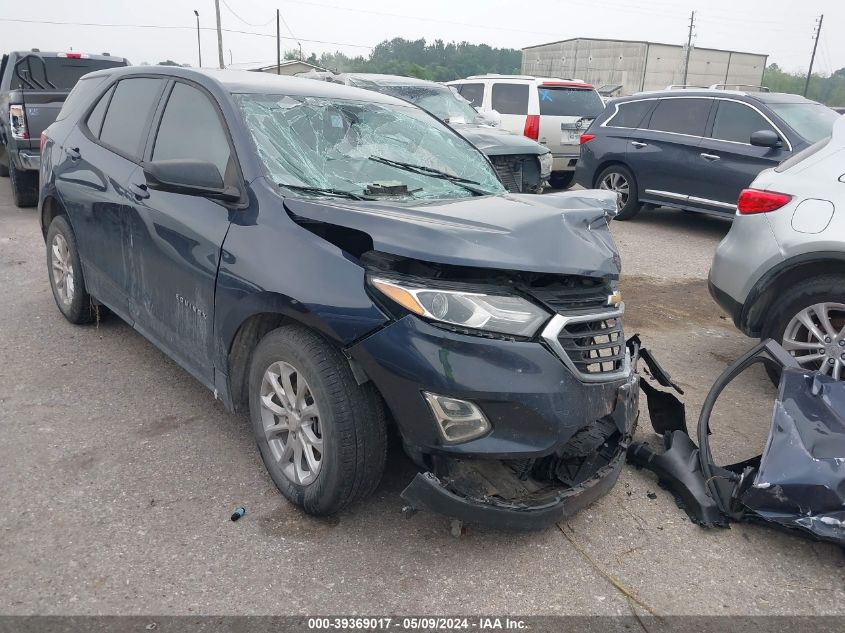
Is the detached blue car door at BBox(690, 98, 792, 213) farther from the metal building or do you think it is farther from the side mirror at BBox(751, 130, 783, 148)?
the metal building

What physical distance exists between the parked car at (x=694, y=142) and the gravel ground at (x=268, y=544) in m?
5.36

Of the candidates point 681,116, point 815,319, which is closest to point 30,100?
point 681,116

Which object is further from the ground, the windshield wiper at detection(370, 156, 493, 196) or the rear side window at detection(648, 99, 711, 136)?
the rear side window at detection(648, 99, 711, 136)

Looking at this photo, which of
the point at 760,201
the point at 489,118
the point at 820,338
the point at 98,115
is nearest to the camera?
the point at 820,338

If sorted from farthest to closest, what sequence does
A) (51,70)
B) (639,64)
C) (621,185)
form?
(639,64), (51,70), (621,185)

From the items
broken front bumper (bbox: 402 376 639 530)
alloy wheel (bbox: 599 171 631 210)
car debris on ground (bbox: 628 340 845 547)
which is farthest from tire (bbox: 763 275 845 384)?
alloy wheel (bbox: 599 171 631 210)

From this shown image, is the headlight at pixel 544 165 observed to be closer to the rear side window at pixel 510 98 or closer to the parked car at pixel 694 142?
the parked car at pixel 694 142

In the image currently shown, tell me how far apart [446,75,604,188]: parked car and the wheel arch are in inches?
312

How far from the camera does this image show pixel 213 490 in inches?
120

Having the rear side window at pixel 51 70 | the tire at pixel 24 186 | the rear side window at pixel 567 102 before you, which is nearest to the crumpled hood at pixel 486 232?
the tire at pixel 24 186

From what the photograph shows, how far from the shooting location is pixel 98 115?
4.38 metres

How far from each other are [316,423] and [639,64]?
65941 mm

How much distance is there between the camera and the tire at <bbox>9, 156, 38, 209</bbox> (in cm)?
949

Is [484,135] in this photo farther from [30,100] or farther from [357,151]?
[30,100]
